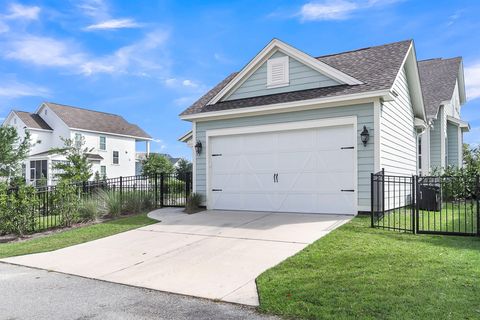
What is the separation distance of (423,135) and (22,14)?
16384 millimetres

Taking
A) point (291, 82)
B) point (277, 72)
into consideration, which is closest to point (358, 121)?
point (291, 82)

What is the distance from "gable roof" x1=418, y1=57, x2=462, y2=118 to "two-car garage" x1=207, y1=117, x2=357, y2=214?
7886 mm

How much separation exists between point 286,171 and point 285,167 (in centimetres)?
12

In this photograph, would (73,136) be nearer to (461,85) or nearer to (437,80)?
(437,80)

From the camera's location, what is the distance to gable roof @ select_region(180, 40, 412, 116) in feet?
31.9

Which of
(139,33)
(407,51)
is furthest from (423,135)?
(139,33)

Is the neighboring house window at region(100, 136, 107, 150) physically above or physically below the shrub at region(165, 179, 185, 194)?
above

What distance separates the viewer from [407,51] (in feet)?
37.2

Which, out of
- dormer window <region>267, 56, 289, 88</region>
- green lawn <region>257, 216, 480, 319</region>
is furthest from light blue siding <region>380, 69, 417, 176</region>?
green lawn <region>257, 216, 480, 319</region>

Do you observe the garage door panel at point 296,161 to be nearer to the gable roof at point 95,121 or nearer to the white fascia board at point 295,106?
the white fascia board at point 295,106

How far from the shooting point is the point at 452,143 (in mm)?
18125

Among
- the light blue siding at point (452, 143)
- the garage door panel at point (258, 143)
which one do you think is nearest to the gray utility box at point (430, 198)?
the garage door panel at point (258, 143)

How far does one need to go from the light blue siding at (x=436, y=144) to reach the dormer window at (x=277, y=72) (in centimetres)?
920

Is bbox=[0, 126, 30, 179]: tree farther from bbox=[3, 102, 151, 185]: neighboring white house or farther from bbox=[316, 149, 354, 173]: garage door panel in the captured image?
bbox=[316, 149, 354, 173]: garage door panel
